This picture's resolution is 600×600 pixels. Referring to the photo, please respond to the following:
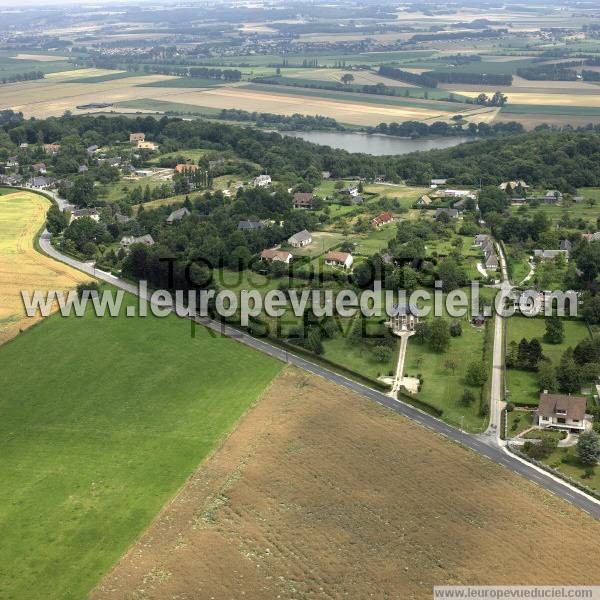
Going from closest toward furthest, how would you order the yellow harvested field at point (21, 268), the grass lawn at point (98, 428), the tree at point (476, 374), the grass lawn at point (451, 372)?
the grass lawn at point (98, 428) < the grass lawn at point (451, 372) < the tree at point (476, 374) < the yellow harvested field at point (21, 268)

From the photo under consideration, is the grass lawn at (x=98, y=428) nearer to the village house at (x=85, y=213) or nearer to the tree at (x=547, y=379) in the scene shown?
the tree at (x=547, y=379)

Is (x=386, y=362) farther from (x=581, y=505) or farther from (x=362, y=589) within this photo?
(x=362, y=589)

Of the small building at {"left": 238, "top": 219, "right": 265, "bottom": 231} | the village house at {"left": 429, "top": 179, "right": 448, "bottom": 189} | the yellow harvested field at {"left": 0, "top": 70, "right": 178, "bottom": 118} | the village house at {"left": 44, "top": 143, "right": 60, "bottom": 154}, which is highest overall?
the yellow harvested field at {"left": 0, "top": 70, "right": 178, "bottom": 118}

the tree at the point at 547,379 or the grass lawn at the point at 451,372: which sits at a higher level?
the tree at the point at 547,379

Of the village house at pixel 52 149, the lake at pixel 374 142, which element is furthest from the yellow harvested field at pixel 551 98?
the village house at pixel 52 149

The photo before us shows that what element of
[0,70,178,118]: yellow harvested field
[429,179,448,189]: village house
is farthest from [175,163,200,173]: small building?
[0,70,178,118]: yellow harvested field

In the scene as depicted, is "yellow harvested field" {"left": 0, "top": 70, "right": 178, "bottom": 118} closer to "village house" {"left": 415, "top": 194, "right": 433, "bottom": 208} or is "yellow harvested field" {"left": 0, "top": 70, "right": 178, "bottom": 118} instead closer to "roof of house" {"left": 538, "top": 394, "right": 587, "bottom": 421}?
"village house" {"left": 415, "top": 194, "right": 433, "bottom": 208}
